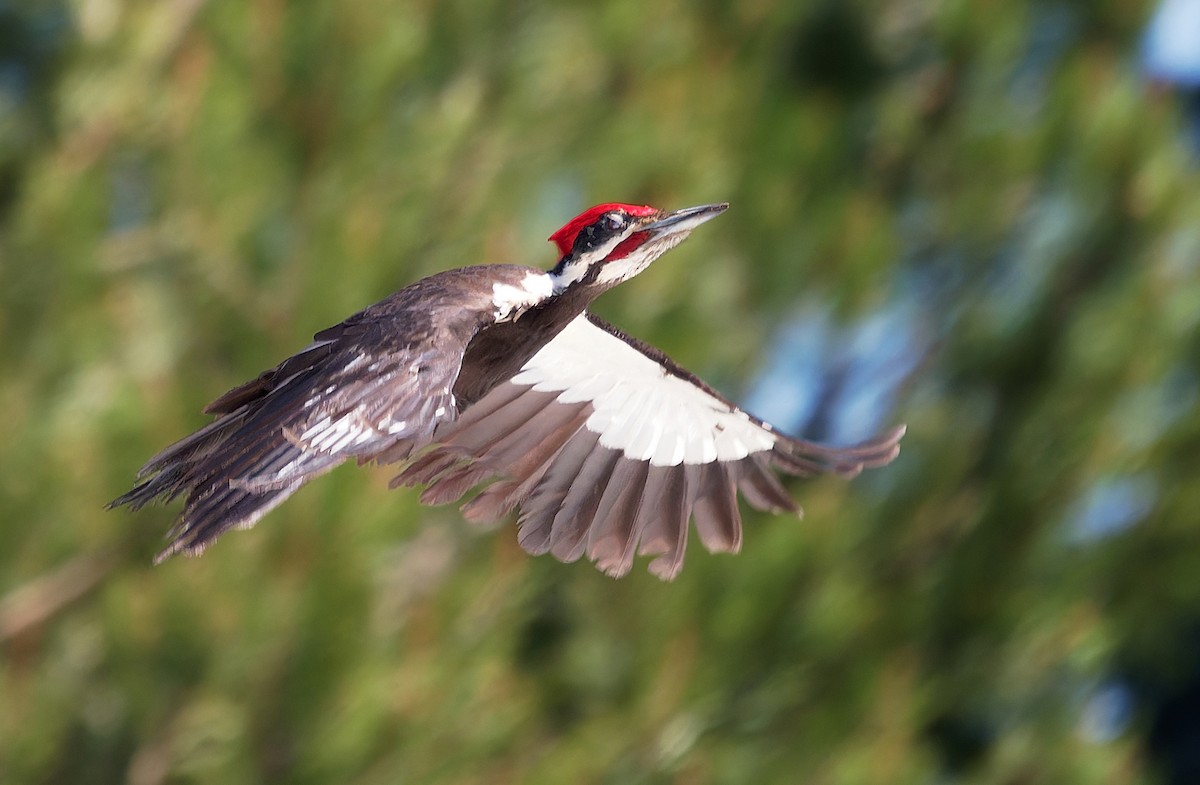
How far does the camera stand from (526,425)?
4.44 m

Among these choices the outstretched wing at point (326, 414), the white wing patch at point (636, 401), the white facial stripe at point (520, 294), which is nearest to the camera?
the outstretched wing at point (326, 414)

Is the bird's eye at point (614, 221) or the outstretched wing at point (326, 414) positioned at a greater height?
the bird's eye at point (614, 221)

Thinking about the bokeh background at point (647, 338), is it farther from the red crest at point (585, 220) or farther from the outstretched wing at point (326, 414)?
the outstretched wing at point (326, 414)

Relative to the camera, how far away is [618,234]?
11.7ft

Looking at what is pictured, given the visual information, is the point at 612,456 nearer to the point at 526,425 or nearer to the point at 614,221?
the point at 526,425

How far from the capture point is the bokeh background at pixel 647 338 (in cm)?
514

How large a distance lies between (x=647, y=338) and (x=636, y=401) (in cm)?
133

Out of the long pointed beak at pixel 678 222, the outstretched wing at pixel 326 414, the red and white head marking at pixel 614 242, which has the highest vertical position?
the red and white head marking at pixel 614 242

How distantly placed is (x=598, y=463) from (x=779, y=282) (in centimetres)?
265

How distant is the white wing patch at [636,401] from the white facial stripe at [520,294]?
791mm

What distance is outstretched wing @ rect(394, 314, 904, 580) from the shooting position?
4156 millimetres

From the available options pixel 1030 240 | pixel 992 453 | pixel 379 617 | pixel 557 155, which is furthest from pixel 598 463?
pixel 1030 240

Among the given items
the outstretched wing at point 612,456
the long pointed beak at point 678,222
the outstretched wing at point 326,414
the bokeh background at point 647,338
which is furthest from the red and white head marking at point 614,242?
the bokeh background at point 647,338

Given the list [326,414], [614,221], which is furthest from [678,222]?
[326,414]
